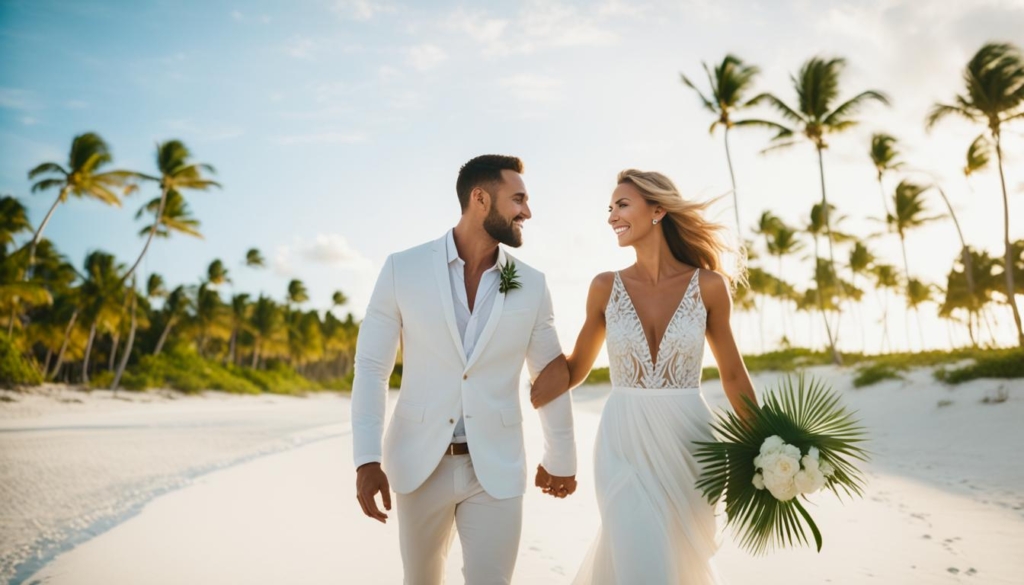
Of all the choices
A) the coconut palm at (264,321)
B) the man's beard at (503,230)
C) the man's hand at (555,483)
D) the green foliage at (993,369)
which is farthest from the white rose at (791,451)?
the coconut palm at (264,321)

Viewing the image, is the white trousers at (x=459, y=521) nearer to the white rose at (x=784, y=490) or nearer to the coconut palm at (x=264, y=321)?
the white rose at (x=784, y=490)

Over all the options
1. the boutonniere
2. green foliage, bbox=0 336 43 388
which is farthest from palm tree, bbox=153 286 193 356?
the boutonniere

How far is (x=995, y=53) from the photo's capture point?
26.8 metres

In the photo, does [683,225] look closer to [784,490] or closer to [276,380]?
[784,490]

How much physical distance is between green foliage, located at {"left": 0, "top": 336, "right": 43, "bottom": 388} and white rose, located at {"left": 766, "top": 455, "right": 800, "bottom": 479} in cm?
3610

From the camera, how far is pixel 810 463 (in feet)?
9.70

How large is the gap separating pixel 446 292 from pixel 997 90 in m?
32.0

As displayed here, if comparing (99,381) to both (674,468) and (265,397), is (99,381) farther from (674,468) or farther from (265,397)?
(674,468)

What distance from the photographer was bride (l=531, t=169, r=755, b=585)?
10.7 feet

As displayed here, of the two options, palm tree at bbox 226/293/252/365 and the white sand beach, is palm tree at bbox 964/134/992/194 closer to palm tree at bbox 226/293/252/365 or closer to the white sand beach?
the white sand beach

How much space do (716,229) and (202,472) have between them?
37.9 feet

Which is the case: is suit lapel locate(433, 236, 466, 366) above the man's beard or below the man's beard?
below

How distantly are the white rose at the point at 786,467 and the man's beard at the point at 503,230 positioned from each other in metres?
1.61

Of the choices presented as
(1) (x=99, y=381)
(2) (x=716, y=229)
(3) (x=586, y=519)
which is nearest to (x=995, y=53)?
(3) (x=586, y=519)
